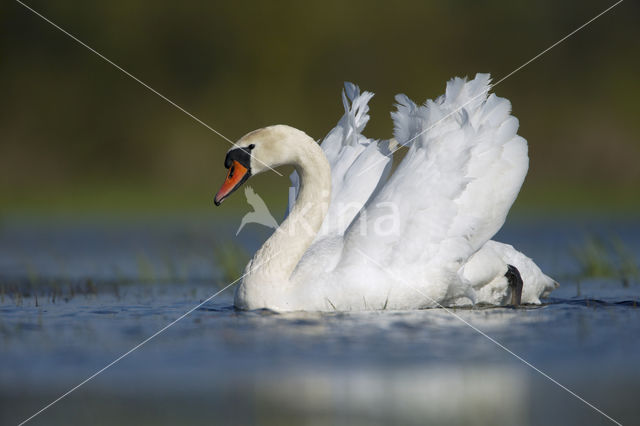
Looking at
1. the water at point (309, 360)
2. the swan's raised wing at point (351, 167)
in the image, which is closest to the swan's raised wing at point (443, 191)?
the water at point (309, 360)

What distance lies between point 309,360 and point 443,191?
2625mm

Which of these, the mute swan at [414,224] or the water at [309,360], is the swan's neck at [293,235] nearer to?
the mute swan at [414,224]

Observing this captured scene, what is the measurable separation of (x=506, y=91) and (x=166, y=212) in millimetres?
13228

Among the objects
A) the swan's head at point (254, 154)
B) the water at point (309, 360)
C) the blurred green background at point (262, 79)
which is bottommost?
the water at point (309, 360)

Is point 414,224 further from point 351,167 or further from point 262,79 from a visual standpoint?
point 262,79

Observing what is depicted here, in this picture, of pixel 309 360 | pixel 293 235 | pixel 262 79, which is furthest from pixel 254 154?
pixel 262 79

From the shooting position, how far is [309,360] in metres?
7.17

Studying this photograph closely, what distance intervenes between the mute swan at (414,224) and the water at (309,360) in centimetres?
25

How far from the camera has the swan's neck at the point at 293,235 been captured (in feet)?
30.0

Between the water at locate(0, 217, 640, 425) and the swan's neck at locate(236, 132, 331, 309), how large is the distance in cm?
29

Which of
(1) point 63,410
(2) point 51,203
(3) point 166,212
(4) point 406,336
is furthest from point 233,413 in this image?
(2) point 51,203

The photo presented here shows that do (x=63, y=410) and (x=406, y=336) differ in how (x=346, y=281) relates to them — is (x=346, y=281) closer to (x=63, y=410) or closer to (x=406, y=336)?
(x=406, y=336)

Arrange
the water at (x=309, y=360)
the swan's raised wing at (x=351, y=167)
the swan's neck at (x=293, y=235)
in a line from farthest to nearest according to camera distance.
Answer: the swan's raised wing at (x=351, y=167), the swan's neck at (x=293, y=235), the water at (x=309, y=360)

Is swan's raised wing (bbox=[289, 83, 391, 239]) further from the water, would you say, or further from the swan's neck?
the water
